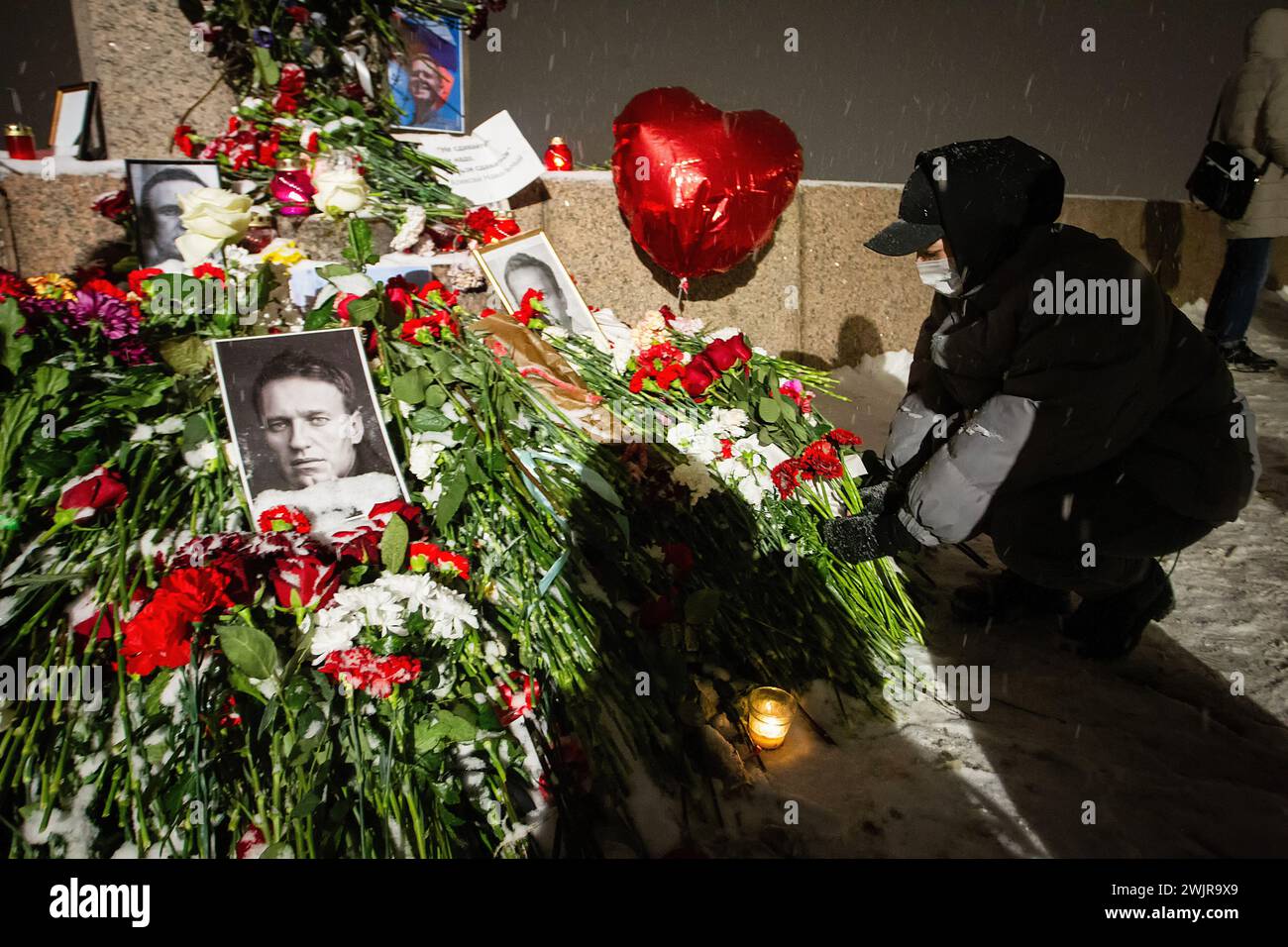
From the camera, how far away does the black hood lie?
1417 millimetres

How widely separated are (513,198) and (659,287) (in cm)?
84

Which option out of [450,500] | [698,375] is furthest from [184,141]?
[698,375]

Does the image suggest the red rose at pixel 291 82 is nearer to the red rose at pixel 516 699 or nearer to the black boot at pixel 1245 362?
the red rose at pixel 516 699

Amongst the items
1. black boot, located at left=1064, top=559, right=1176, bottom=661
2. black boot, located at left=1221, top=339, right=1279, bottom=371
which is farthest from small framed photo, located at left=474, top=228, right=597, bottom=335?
black boot, located at left=1221, top=339, right=1279, bottom=371

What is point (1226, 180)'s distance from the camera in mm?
3475

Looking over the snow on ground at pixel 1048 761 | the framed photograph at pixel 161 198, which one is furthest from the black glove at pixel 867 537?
the framed photograph at pixel 161 198

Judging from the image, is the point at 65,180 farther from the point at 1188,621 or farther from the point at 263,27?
the point at 1188,621

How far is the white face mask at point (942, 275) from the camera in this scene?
161cm

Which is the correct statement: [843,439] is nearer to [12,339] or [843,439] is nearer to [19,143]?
[12,339]

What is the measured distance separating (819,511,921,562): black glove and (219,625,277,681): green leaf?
147cm

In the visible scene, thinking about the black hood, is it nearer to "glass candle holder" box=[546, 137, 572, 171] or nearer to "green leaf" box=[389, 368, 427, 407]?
"green leaf" box=[389, 368, 427, 407]

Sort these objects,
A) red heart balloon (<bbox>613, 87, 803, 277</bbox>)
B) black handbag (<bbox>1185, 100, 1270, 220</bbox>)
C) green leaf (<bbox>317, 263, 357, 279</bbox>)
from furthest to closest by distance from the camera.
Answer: black handbag (<bbox>1185, 100, 1270, 220</bbox>) → red heart balloon (<bbox>613, 87, 803, 277</bbox>) → green leaf (<bbox>317, 263, 357, 279</bbox>)

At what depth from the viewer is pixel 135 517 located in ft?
4.48

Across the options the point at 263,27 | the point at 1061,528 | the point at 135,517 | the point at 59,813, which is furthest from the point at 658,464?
the point at 263,27
